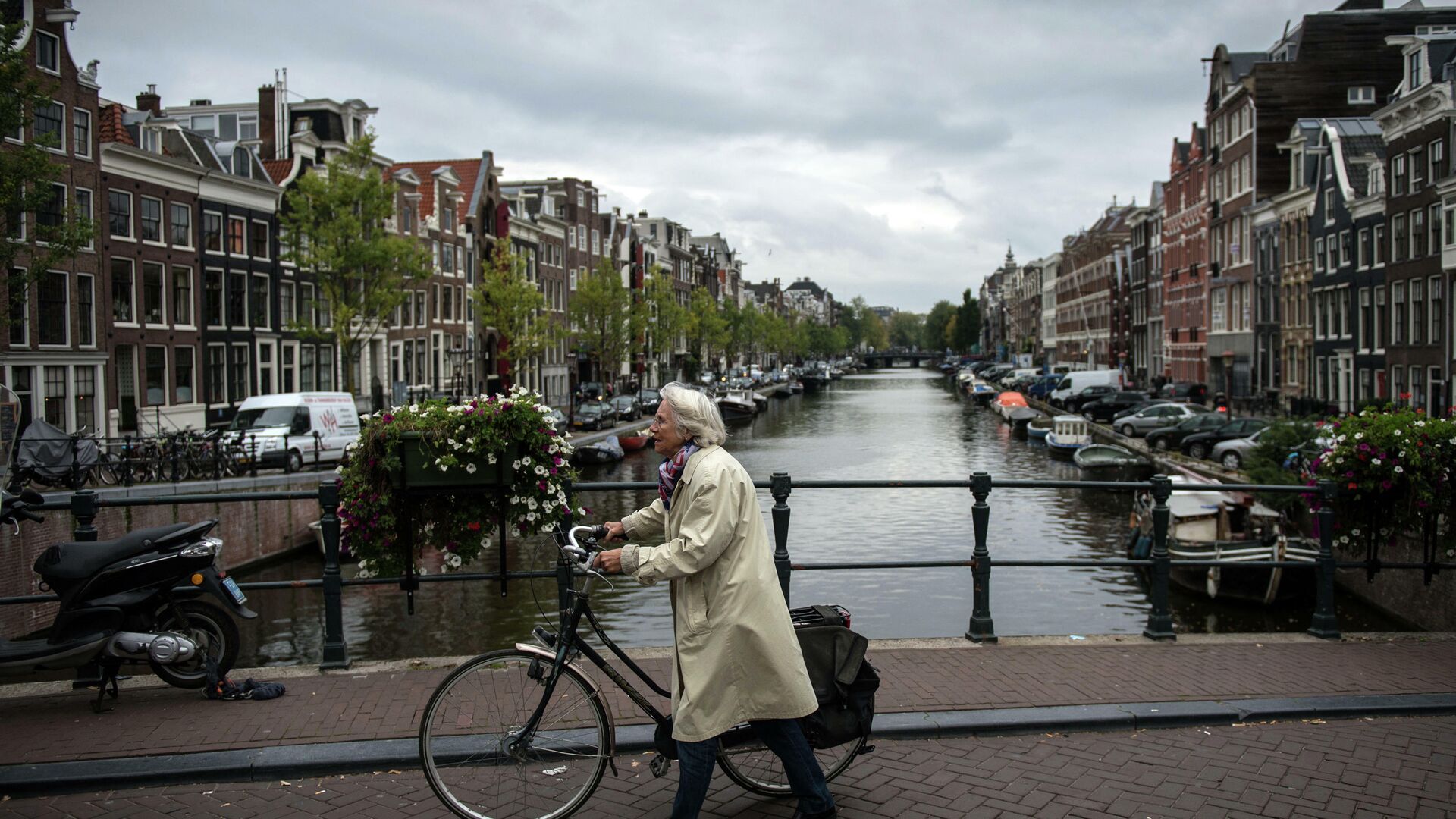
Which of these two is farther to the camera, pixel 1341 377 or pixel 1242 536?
pixel 1341 377

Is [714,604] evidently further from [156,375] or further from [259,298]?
[259,298]

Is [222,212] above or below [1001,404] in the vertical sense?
above

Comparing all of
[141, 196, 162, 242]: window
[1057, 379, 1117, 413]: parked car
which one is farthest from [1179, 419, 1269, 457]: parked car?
[141, 196, 162, 242]: window

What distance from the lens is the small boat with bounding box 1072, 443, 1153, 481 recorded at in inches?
1549

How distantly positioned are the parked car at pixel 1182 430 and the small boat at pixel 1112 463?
0.92 m

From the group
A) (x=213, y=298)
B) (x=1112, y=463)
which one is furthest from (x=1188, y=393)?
(x=213, y=298)

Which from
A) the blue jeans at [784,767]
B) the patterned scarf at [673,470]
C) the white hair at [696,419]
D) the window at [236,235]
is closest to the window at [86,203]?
the window at [236,235]

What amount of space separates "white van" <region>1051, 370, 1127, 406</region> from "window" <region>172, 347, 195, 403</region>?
46566 millimetres

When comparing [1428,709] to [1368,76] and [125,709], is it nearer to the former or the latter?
[125,709]

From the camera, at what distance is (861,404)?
90312 mm

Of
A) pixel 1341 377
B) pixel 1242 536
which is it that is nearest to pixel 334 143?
pixel 1242 536

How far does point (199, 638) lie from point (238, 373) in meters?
35.6

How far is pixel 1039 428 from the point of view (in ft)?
180

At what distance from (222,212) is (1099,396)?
42031mm
